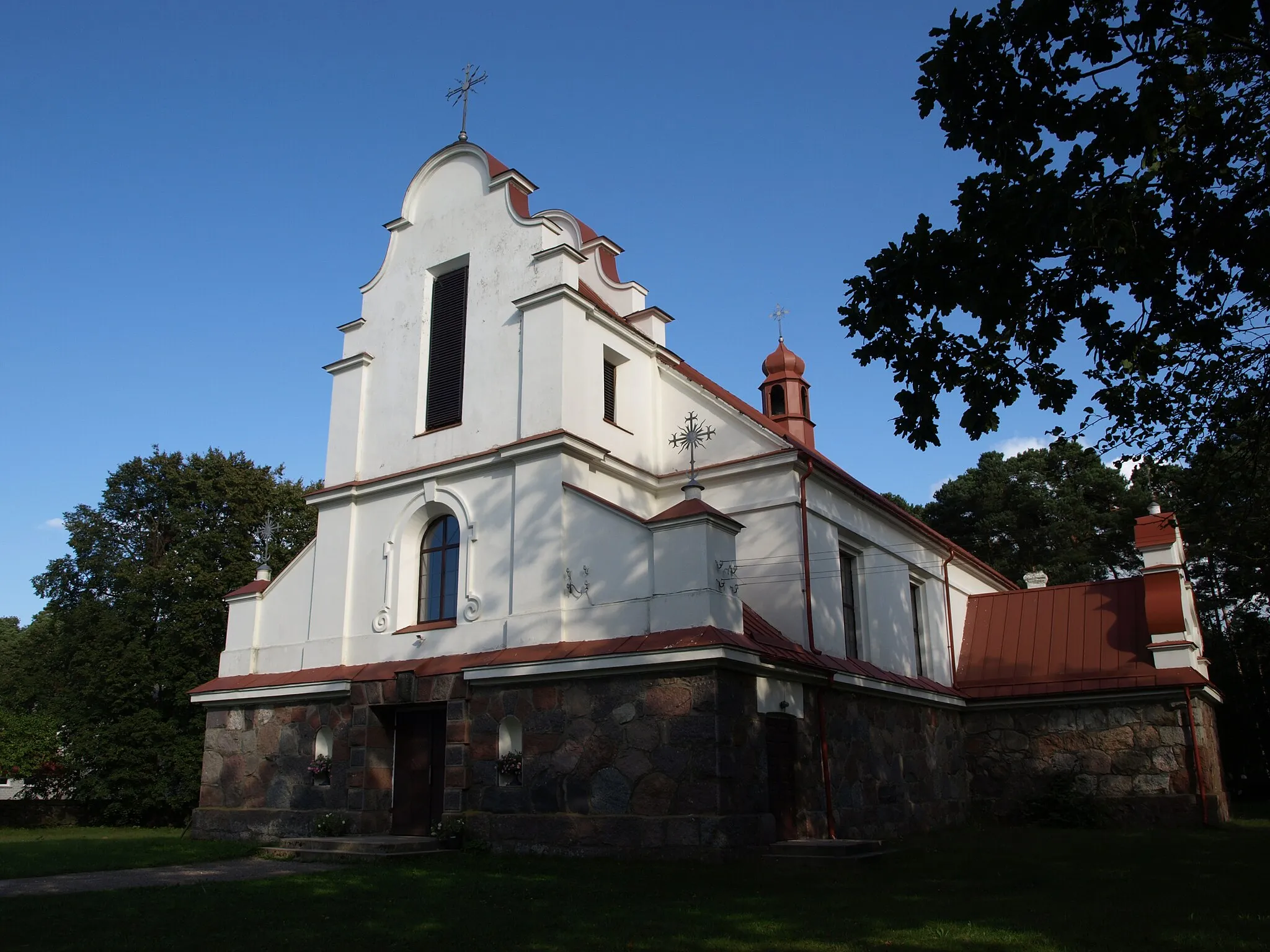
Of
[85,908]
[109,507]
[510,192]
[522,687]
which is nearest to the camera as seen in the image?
[85,908]

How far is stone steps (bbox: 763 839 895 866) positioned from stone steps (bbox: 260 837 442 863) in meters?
4.41

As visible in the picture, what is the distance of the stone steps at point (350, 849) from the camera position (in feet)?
42.0

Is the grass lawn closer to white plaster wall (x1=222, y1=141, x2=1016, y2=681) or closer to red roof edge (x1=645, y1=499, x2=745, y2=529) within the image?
white plaster wall (x1=222, y1=141, x2=1016, y2=681)

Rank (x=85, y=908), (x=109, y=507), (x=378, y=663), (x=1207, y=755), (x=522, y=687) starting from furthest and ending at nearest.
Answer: (x=109, y=507), (x=1207, y=755), (x=378, y=663), (x=522, y=687), (x=85, y=908)

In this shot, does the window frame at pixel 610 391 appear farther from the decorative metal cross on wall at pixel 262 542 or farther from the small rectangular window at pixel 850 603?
the decorative metal cross on wall at pixel 262 542

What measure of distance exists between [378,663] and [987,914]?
1030 centimetres

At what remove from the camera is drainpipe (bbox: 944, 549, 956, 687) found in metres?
21.6

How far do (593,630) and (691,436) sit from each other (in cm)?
424

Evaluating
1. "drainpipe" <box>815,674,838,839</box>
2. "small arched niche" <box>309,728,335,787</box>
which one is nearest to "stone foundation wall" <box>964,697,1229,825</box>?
"drainpipe" <box>815,674,838,839</box>

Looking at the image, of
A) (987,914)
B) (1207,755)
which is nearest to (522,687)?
(987,914)

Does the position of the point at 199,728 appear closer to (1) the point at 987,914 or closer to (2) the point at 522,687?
(2) the point at 522,687

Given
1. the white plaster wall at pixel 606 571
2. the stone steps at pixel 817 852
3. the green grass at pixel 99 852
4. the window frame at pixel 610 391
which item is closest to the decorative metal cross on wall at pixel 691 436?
the window frame at pixel 610 391

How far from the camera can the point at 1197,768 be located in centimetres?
1794

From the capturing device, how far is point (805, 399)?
22.4 meters
